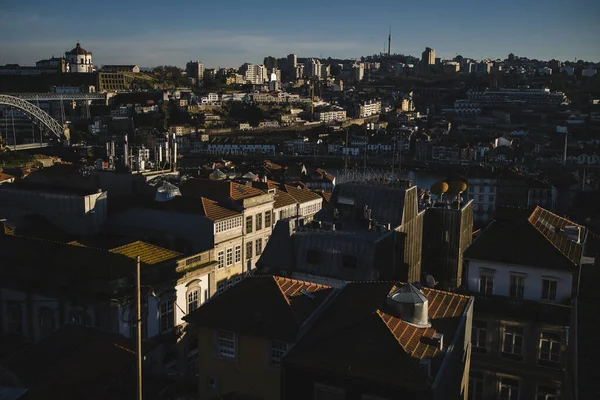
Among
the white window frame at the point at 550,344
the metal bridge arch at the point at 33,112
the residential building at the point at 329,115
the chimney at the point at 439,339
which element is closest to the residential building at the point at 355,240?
the white window frame at the point at 550,344

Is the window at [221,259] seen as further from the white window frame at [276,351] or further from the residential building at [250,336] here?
the white window frame at [276,351]

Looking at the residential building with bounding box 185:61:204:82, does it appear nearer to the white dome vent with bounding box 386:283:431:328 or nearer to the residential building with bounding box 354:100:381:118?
the residential building with bounding box 354:100:381:118

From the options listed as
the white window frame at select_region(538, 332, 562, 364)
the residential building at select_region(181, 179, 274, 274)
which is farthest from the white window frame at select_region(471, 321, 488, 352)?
the residential building at select_region(181, 179, 274, 274)

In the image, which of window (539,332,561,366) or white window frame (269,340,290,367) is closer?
white window frame (269,340,290,367)

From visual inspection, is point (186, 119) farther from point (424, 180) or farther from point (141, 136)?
point (424, 180)

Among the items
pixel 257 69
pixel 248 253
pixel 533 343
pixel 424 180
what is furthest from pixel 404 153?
pixel 257 69

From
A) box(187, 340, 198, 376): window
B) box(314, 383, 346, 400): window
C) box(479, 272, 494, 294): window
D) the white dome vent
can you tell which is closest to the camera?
box(314, 383, 346, 400): window
